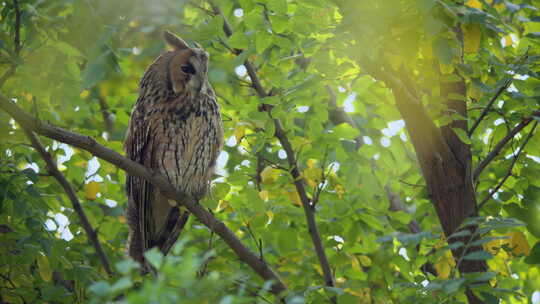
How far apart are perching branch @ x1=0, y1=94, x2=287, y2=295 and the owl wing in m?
0.58

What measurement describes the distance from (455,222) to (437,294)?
0.68 m

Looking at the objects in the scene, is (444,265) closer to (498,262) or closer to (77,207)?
(498,262)

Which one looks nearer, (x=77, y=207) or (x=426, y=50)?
(x=426, y=50)

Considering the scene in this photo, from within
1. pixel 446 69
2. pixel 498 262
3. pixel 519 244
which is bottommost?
pixel 498 262

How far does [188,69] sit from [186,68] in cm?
2

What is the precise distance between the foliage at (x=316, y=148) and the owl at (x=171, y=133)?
0.45 ft

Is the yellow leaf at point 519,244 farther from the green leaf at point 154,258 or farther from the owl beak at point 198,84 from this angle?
the green leaf at point 154,258

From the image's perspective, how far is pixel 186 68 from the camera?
3969 millimetres

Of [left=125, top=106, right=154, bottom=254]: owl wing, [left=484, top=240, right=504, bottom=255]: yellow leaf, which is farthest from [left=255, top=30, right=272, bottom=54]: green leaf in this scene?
[left=484, top=240, right=504, bottom=255]: yellow leaf

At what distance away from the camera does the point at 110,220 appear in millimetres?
4141

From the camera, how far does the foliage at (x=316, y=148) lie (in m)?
2.81

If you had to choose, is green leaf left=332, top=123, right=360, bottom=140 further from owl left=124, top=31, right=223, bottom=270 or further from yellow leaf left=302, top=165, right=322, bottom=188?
owl left=124, top=31, right=223, bottom=270

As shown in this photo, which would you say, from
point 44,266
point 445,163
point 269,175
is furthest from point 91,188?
point 445,163

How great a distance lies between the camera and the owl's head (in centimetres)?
385
